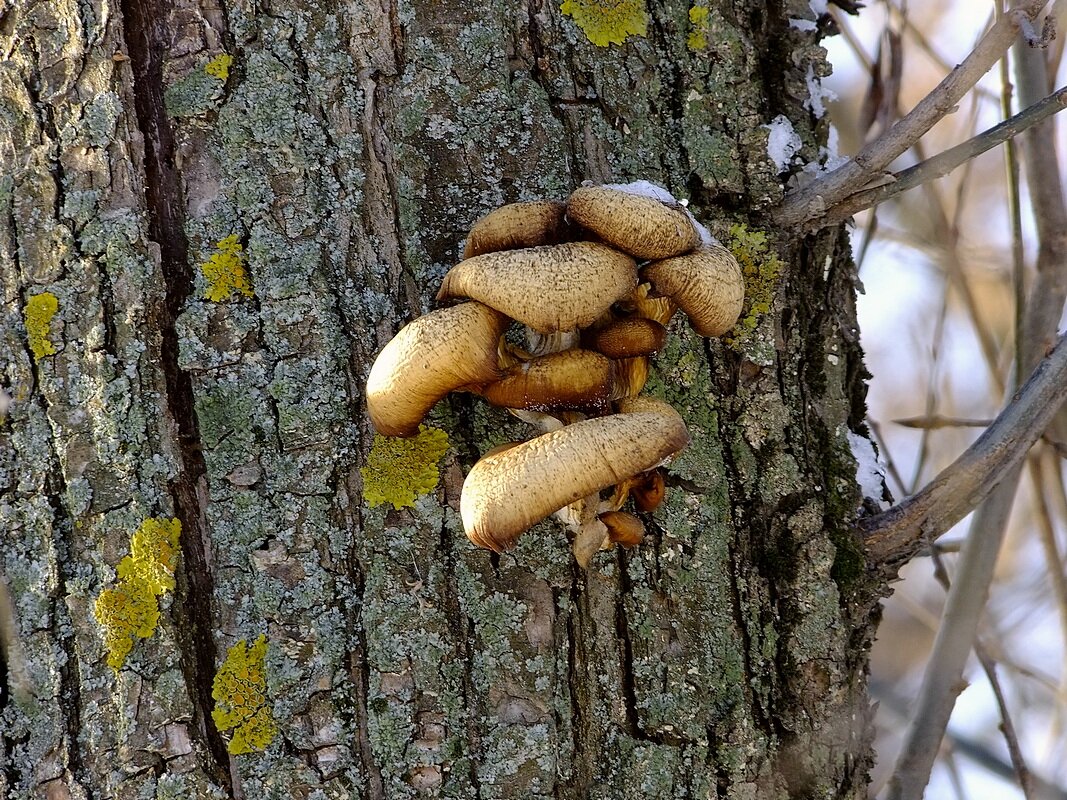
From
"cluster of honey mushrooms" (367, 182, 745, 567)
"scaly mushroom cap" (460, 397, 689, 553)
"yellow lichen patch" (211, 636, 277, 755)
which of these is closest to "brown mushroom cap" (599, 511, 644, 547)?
"cluster of honey mushrooms" (367, 182, 745, 567)

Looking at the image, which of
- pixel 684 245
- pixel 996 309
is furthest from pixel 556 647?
pixel 996 309


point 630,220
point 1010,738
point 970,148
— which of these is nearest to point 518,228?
point 630,220

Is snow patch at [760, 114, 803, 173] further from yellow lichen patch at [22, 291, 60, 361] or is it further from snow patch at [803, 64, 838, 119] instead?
yellow lichen patch at [22, 291, 60, 361]

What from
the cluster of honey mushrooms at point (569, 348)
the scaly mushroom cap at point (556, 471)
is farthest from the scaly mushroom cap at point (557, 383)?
the scaly mushroom cap at point (556, 471)

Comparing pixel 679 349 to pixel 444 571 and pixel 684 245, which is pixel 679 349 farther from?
pixel 444 571

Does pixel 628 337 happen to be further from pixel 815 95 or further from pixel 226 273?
pixel 815 95

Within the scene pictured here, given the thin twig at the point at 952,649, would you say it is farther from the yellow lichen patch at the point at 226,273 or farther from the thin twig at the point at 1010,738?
the yellow lichen patch at the point at 226,273
